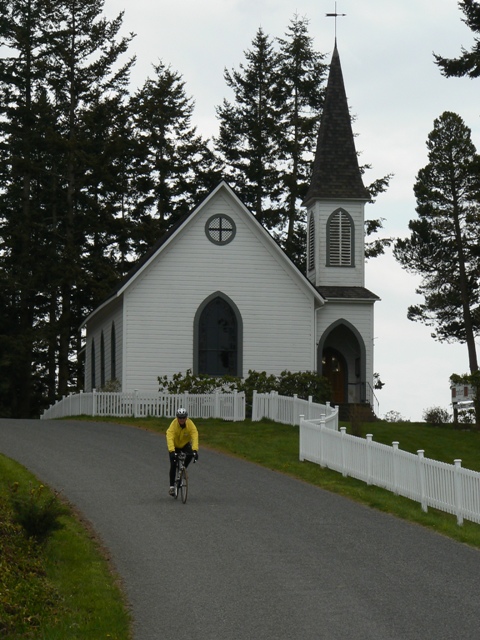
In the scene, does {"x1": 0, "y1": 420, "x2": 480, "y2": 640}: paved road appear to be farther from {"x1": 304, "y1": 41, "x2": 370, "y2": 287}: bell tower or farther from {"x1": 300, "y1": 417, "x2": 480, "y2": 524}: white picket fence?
{"x1": 304, "y1": 41, "x2": 370, "y2": 287}: bell tower

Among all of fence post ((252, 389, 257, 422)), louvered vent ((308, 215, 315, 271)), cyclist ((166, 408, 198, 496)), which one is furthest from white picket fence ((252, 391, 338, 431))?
louvered vent ((308, 215, 315, 271))

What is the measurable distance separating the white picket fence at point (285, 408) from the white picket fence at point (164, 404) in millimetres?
473

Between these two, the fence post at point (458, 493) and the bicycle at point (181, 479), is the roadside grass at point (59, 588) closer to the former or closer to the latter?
the bicycle at point (181, 479)

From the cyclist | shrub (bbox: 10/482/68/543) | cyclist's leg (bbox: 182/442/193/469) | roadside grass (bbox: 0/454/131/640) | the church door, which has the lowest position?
roadside grass (bbox: 0/454/131/640)

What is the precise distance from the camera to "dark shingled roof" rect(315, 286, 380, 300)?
42125 millimetres

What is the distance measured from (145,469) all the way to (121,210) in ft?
116

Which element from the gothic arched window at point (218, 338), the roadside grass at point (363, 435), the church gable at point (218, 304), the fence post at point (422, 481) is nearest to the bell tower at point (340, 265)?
the church gable at point (218, 304)

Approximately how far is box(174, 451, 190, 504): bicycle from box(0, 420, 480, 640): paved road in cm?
25

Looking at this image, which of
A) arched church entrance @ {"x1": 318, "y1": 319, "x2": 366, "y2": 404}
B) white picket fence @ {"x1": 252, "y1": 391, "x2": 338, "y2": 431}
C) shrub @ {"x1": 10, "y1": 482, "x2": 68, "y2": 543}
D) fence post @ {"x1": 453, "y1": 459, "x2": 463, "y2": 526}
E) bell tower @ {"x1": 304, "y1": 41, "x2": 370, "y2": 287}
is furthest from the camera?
bell tower @ {"x1": 304, "y1": 41, "x2": 370, "y2": 287}

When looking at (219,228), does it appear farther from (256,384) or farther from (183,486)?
(183,486)

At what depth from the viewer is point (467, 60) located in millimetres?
36500

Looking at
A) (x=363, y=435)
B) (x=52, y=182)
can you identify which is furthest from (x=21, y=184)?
(x=363, y=435)

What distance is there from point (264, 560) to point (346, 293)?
28372 millimetres

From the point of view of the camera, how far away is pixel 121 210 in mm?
57844
